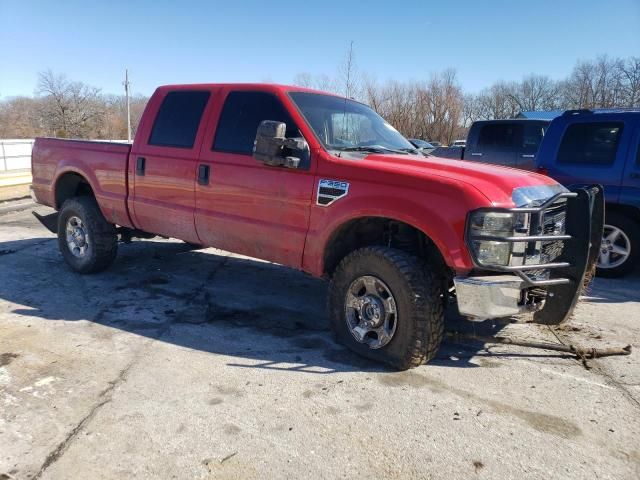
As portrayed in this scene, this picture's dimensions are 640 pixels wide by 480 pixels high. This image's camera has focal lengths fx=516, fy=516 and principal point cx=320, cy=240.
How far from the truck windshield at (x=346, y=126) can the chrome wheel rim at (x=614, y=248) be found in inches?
124

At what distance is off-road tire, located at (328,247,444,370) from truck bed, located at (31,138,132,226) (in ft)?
9.62

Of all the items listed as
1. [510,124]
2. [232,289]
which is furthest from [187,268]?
[510,124]

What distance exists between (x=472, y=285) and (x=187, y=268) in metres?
4.12

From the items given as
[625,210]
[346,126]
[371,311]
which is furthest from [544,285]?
[625,210]

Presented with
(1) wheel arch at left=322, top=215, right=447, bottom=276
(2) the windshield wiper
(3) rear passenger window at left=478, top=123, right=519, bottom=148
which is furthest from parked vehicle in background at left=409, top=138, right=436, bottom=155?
(1) wheel arch at left=322, top=215, right=447, bottom=276

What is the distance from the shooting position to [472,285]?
129 inches

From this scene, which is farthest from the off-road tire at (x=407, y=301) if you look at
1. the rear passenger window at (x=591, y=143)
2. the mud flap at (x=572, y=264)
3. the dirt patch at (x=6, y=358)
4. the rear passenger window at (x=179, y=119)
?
the rear passenger window at (x=591, y=143)

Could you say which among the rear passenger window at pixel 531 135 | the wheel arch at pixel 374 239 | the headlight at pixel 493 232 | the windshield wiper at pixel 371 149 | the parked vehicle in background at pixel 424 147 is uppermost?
the rear passenger window at pixel 531 135

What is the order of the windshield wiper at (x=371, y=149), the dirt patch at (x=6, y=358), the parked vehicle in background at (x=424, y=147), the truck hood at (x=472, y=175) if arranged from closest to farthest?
the truck hood at (x=472, y=175) < the dirt patch at (x=6, y=358) < the windshield wiper at (x=371, y=149) < the parked vehicle in background at (x=424, y=147)

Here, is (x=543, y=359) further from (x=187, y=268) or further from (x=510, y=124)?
(x=510, y=124)

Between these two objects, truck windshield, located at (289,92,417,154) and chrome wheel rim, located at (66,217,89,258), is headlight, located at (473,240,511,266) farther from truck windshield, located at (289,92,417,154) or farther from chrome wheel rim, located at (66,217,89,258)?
chrome wheel rim, located at (66,217,89,258)

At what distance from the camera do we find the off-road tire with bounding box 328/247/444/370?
3512 mm

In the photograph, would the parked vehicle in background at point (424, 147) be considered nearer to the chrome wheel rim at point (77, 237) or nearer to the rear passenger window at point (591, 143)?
the rear passenger window at point (591, 143)

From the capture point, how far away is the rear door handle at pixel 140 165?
5.18 meters
